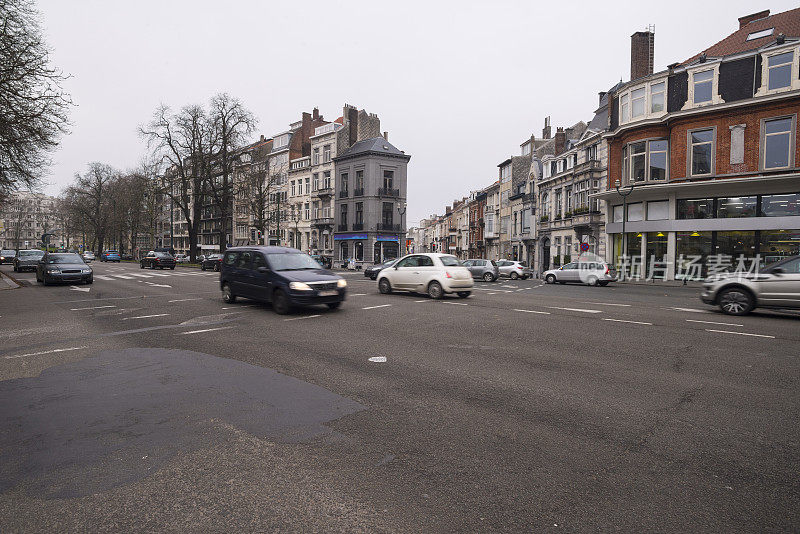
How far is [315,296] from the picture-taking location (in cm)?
1128

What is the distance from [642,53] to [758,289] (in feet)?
94.0

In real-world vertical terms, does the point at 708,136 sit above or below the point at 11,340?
above

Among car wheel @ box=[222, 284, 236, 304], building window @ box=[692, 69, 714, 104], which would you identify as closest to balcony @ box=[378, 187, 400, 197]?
building window @ box=[692, 69, 714, 104]

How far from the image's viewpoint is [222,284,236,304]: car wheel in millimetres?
13517

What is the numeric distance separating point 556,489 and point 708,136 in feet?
104

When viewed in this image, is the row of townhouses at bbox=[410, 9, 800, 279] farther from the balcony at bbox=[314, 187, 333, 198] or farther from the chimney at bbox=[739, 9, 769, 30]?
the balcony at bbox=[314, 187, 333, 198]

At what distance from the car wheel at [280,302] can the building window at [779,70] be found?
29.6 meters

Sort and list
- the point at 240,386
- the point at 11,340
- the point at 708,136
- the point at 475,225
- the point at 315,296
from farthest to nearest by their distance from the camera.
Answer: the point at 475,225, the point at 708,136, the point at 315,296, the point at 11,340, the point at 240,386

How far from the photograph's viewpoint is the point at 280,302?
37.2 feet

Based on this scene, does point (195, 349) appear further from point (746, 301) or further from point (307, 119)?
point (307, 119)

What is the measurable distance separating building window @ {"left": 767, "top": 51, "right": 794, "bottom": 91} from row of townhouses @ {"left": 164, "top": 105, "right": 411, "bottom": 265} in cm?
3487

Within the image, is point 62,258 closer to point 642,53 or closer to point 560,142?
point 642,53

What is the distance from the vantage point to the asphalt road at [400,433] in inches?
108

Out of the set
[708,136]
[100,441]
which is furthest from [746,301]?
[708,136]
